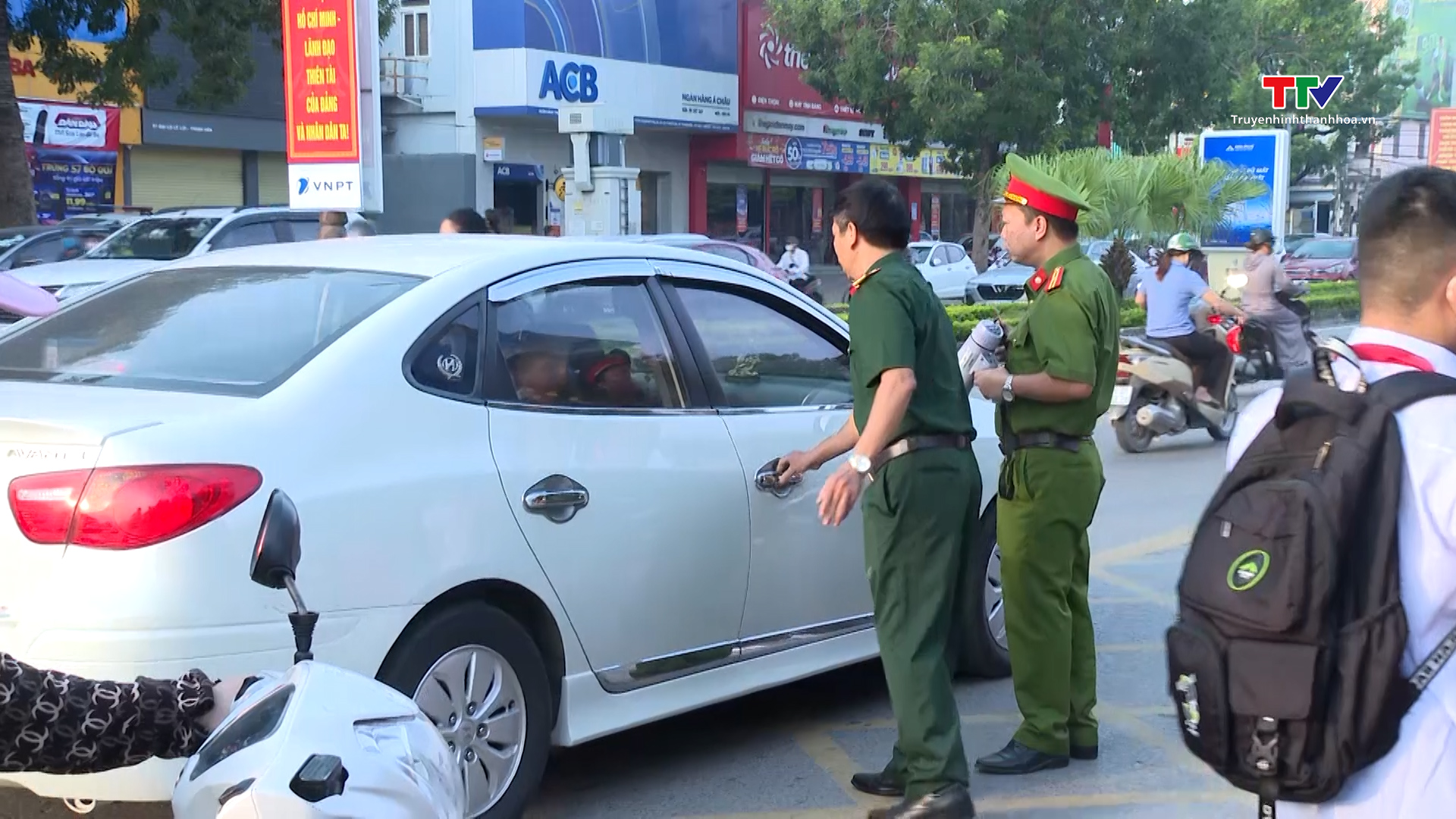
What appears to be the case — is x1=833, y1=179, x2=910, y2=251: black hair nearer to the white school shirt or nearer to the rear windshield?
the rear windshield

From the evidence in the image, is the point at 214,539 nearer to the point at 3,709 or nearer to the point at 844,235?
the point at 3,709

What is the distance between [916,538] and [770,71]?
33.1m

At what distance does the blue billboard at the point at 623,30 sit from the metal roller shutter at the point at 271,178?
451 cm

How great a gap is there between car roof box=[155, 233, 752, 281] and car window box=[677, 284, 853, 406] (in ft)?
0.64

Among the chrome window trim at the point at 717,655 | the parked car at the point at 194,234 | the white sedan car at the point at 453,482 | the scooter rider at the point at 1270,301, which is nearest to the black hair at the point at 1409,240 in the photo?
the white sedan car at the point at 453,482

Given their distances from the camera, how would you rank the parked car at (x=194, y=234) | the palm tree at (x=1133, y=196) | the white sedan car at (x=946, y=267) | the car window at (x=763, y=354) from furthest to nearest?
the white sedan car at (x=946, y=267), the palm tree at (x=1133, y=196), the parked car at (x=194, y=234), the car window at (x=763, y=354)

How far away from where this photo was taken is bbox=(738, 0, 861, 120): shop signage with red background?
35.1 meters

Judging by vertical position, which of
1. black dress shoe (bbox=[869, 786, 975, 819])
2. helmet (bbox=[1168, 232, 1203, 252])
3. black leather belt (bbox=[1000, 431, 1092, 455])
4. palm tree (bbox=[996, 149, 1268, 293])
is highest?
palm tree (bbox=[996, 149, 1268, 293])

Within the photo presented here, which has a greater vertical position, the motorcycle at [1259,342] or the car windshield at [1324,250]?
the car windshield at [1324,250]

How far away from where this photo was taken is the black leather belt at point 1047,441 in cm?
454

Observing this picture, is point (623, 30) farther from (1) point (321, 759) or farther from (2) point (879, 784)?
(1) point (321, 759)

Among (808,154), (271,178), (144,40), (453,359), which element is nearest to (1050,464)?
(453,359)

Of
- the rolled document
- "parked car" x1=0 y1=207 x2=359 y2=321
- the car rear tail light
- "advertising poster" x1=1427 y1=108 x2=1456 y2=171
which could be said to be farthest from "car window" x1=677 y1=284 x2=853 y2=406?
"advertising poster" x1=1427 y1=108 x2=1456 y2=171

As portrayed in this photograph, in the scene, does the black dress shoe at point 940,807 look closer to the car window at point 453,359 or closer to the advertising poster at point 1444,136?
the car window at point 453,359
